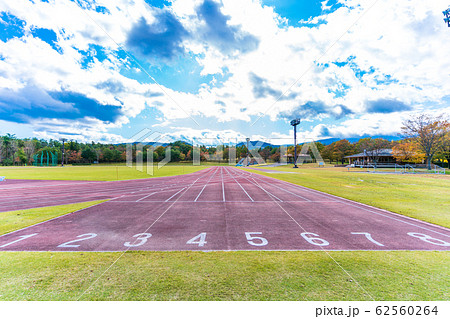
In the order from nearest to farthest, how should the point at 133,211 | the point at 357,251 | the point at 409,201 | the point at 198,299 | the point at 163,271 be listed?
the point at 198,299, the point at 163,271, the point at 357,251, the point at 133,211, the point at 409,201

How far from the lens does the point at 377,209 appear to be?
10.6 metres

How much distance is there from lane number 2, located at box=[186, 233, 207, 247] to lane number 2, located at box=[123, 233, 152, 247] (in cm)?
142

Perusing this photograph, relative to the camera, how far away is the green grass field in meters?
3.47

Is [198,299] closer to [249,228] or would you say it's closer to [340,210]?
[249,228]

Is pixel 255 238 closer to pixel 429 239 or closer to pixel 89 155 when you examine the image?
pixel 429 239

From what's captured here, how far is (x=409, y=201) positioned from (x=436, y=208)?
193 centimetres

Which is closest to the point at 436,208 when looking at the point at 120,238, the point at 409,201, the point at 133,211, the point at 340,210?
the point at 409,201

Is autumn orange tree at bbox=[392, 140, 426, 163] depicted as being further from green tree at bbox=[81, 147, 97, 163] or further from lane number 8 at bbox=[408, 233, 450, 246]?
green tree at bbox=[81, 147, 97, 163]

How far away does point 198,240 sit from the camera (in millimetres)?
A: 6250

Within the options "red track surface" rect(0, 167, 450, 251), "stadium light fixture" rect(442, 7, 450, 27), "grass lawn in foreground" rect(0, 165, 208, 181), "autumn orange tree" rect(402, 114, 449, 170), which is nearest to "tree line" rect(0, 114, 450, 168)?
"autumn orange tree" rect(402, 114, 449, 170)

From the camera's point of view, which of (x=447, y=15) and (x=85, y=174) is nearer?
(x=447, y=15)

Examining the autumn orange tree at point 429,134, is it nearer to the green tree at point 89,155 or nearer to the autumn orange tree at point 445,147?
the autumn orange tree at point 445,147

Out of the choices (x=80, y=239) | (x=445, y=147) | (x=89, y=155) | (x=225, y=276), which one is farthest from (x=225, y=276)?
(x=89, y=155)

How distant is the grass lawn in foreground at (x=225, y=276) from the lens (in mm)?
3473
